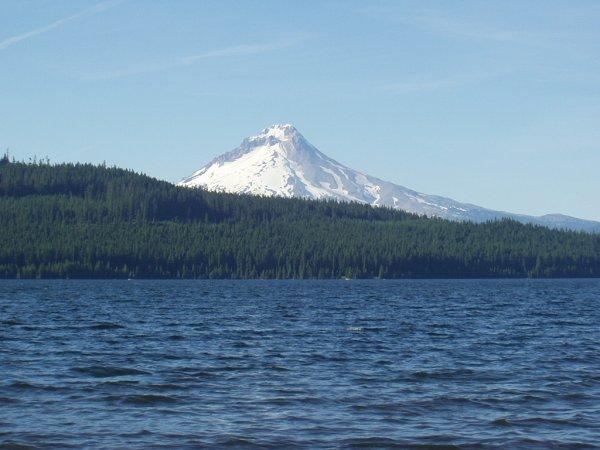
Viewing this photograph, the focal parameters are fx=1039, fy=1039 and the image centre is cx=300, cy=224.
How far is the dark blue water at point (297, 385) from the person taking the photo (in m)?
29.9

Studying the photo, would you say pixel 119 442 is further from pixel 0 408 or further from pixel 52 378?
pixel 52 378

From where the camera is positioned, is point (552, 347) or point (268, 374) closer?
point (268, 374)

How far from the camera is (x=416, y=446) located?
28594mm

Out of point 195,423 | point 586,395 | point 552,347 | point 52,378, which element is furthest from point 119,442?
point 552,347

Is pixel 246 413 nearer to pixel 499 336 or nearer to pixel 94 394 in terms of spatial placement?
pixel 94 394

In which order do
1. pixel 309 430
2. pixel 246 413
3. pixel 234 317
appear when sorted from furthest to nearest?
pixel 234 317 → pixel 246 413 → pixel 309 430

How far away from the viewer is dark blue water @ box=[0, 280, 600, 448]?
29.9m

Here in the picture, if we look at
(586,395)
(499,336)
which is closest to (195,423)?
(586,395)

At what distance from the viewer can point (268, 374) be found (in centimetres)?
4134

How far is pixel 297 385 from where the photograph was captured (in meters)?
38.4

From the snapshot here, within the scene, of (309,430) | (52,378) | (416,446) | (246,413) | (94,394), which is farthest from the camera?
(52,378)

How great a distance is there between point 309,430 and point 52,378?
13.5 meters

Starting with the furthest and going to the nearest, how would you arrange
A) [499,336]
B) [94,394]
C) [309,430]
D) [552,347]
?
[499,336] < [552,347] < [94,394] < [309,430]

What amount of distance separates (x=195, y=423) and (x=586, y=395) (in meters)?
14.5
